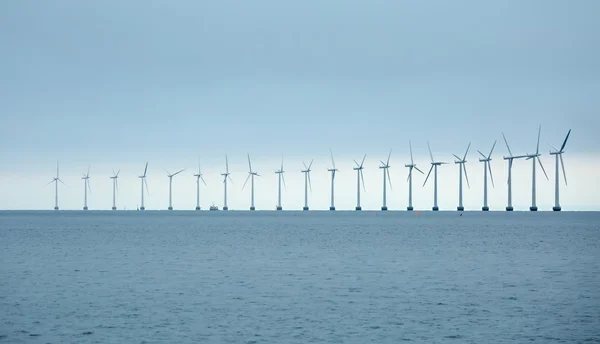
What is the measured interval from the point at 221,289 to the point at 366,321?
15.8m

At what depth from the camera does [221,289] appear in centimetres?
5931

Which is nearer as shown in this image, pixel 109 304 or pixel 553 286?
pixel 109 304

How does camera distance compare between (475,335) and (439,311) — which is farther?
(439,311)

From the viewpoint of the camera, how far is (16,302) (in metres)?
52.2

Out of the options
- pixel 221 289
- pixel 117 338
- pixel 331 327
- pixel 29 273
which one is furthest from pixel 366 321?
pixel 29 273

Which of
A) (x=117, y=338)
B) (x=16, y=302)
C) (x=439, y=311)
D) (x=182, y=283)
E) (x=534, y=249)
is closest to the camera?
(x=117, y=338)

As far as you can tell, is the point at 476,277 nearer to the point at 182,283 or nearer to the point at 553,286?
the point at 553,286

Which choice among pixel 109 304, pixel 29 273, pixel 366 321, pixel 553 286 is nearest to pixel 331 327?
pixel 366 321

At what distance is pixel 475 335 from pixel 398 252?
59.8 m

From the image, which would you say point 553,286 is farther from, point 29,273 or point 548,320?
point 29,273

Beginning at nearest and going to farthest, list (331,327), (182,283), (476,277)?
(331,327) → (182,283) → (476,277)

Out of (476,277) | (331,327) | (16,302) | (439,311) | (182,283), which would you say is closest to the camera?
(331,327)

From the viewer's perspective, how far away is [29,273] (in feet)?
234

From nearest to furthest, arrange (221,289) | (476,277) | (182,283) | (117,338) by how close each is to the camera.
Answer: (117,338) → (221,289) → (182,283) → (476,277)
